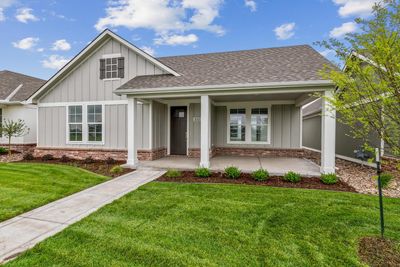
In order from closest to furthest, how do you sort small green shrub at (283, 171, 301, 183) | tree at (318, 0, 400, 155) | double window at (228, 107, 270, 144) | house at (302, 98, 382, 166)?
1. tree at (318, 0, 400, 155)
2. small green shrub at (283, 171, 301, 183)
3. house at (302, 98, 382, 166)
4. double window at (228, 107, 270, 144)

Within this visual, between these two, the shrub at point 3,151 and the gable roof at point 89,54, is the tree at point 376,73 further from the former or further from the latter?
the shrub at point 3,151

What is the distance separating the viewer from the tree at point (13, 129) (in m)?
11.3

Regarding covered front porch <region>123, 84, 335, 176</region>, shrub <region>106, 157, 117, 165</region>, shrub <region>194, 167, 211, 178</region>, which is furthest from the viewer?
covered front porch <region>123, 84, 335, 176</region>

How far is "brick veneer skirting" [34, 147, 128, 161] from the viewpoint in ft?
32.9

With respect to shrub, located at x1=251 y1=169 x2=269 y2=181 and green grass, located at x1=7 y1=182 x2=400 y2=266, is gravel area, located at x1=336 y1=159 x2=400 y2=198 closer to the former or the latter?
green grass, located at x1=7 y1=182 x2=400 y2=266

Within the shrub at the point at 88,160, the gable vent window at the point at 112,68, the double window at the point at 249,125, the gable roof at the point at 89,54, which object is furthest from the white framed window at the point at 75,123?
the double window at the point at 249,125

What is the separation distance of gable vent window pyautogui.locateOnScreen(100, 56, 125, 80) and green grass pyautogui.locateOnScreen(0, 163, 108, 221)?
15.5 ft

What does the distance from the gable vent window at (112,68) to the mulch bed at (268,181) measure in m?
6.00

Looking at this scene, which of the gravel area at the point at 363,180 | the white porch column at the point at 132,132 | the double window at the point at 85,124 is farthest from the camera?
the double window at the point at 85,124

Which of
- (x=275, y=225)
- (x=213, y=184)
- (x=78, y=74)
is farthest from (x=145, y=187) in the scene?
(x=78, y=74)

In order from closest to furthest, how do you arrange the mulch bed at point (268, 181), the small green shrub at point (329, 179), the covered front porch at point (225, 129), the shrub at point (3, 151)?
the mulch bed at point (268, 181), the small green shrub at point (329, 179), the covered front porch at point (225, 129), the shrub at point (3, 151)

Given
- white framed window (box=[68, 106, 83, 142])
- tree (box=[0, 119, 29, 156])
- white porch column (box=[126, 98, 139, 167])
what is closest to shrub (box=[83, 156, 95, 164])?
white framed window (box=[68, 106, 83, 142])

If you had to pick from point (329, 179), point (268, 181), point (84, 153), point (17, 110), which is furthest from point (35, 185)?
point (17, 110)

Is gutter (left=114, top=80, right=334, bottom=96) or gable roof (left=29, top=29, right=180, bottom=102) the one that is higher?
gable roof (left=29, top=29, right=180, bottom=102)
